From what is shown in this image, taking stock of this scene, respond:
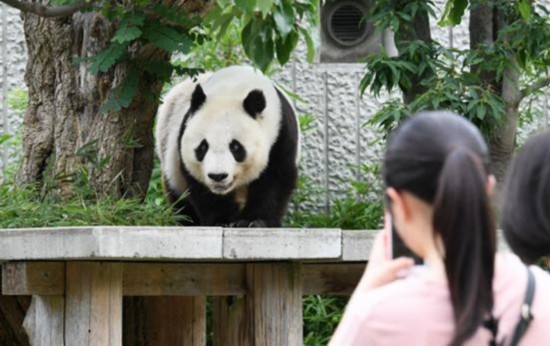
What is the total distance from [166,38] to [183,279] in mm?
1206

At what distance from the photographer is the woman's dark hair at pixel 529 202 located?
2.30 meters

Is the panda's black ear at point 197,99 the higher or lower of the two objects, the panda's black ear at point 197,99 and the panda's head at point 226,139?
the higher

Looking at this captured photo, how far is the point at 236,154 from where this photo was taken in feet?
20.6

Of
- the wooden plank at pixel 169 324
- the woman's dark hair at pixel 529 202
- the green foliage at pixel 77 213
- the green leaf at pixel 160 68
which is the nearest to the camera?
the woman's dark hair at pixel 529 202

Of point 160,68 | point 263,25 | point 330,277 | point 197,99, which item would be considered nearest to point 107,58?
point 160,68

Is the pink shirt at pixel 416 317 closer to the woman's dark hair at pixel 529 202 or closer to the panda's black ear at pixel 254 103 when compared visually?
the woman's dark hair at pixel 529 202

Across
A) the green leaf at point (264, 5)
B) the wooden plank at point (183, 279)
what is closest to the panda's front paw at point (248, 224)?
the wooden plank at point (183, 279)

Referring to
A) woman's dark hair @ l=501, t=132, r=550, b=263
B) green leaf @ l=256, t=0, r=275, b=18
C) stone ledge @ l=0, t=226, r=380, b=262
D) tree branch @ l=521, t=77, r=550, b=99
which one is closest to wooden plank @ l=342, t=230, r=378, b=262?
stone ledge @ l=0, t=226, r=380, b=262

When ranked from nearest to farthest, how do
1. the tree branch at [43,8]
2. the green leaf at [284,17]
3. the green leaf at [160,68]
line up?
the green leaf at [284,17] < the tree branch at [43,8] < the green leaf at [160,68]

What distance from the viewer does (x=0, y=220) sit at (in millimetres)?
5520

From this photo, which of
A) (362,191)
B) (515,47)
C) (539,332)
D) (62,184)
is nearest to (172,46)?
(62,184)

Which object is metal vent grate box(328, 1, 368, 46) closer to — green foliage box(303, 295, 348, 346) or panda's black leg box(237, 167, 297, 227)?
green foliage box(303, 295, 348, 346)

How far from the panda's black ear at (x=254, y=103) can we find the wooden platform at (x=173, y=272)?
1056 mm

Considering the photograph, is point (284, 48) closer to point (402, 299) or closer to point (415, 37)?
point (402, 299)
